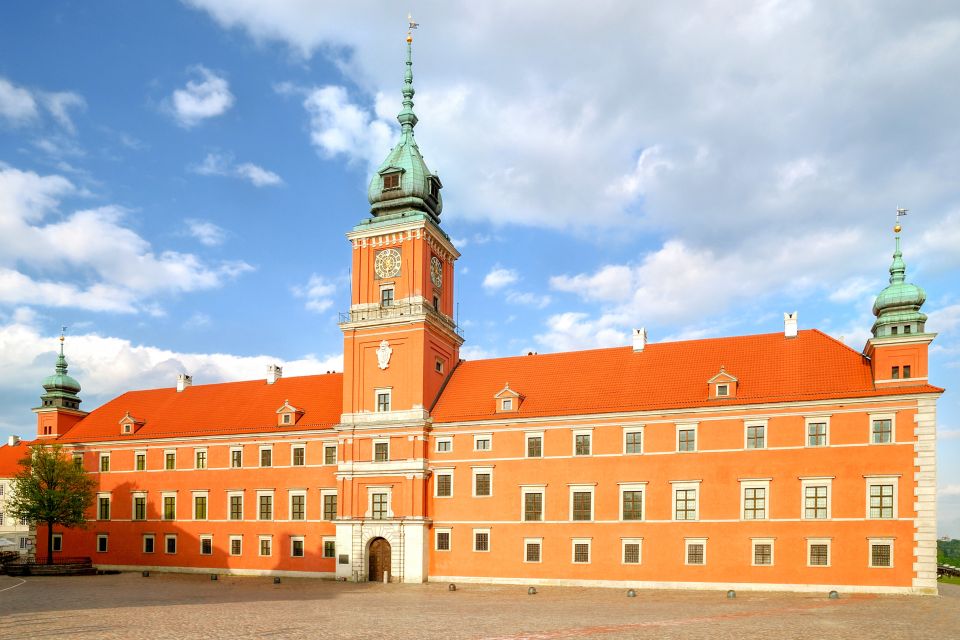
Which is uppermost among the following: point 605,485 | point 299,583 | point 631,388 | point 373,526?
point 631,388

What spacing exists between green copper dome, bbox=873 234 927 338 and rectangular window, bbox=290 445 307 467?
3530 cm

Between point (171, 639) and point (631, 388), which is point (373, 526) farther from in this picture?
point (171, 639)

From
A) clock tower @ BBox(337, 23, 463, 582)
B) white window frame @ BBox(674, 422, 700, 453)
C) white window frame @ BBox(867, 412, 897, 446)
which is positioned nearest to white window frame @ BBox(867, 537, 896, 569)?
white window frame @ BBox(867, 412, 897, 446)

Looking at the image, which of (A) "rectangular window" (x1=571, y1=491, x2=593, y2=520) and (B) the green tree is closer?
→ (A) "rectangular window" (x1=571, y1=491, x2=593, y2=520)

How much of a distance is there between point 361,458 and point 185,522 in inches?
606

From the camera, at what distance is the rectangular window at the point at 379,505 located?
4744 centimetres

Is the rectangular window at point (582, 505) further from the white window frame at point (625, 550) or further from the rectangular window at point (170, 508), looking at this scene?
the rectangular window at point (170, 508)

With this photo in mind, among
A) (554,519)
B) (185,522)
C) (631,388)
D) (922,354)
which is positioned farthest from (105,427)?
(922,354)

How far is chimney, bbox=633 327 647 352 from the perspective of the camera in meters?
48.5

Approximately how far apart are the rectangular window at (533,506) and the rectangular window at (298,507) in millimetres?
15450

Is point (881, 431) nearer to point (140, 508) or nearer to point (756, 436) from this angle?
point (756, 436)

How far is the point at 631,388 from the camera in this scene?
45375 millimetres

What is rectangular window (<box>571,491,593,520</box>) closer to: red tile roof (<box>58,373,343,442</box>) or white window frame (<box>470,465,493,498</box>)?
white window frame (<box>470,465,493,498</box>)

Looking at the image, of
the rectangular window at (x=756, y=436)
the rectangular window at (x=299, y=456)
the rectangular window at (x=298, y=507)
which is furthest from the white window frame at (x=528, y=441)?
the rectangular window at (x=298, y=507)
